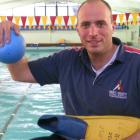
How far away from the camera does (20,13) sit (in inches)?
861

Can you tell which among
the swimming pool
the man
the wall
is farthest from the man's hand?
the wall

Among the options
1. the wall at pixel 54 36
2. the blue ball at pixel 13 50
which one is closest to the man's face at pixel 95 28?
the blue ball at pixel 13 50

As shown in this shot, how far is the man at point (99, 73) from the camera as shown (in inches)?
80.5

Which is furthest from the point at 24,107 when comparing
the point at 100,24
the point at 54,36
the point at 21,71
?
the point at 54,36

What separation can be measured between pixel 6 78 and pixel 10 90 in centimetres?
183

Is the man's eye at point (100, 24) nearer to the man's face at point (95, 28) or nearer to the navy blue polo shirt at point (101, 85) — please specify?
the man's face at point (95, 28)

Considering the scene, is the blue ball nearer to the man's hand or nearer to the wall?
the man's hand

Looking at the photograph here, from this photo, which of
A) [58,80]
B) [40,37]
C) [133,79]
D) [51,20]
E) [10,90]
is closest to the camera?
[133,79]

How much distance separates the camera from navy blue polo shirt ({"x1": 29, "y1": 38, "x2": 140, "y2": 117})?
80.2 inches

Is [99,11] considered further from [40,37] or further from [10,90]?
[40,37]

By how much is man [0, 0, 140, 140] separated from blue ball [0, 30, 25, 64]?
0.04 metres

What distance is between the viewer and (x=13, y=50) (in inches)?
83.3

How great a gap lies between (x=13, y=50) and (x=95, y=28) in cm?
47

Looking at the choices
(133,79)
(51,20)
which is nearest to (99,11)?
(133,79)
